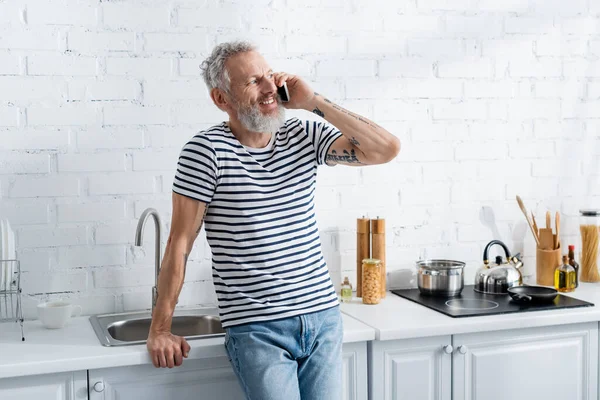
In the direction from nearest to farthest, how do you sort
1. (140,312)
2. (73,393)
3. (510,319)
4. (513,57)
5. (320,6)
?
1. (73,393)
2. (510,319)
3. (140,312)
4. (320,6)
5. (513,57)

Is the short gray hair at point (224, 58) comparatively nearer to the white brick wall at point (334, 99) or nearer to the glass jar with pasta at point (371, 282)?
the white brick wall at point (334, 99)

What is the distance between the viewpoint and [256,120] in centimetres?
220

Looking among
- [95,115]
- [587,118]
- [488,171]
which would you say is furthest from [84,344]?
[587,118]

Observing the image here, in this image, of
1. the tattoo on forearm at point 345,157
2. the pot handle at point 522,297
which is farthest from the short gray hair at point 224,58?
the pot handle at point 522,297

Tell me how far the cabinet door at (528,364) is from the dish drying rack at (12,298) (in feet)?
4.72

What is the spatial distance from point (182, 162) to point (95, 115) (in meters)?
0.64

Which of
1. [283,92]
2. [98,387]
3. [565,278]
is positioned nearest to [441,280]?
[565,278]

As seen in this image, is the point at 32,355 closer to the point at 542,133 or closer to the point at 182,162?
the point at 182,162

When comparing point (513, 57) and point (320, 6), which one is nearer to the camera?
point (320, 6)

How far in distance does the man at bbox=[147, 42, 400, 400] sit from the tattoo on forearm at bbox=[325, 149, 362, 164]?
4cm

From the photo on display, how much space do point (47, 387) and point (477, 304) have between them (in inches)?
59.4

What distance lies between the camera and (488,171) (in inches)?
125

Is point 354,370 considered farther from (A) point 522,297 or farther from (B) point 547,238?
(B) point 547,238

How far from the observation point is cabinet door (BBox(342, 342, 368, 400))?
94.2 inches
